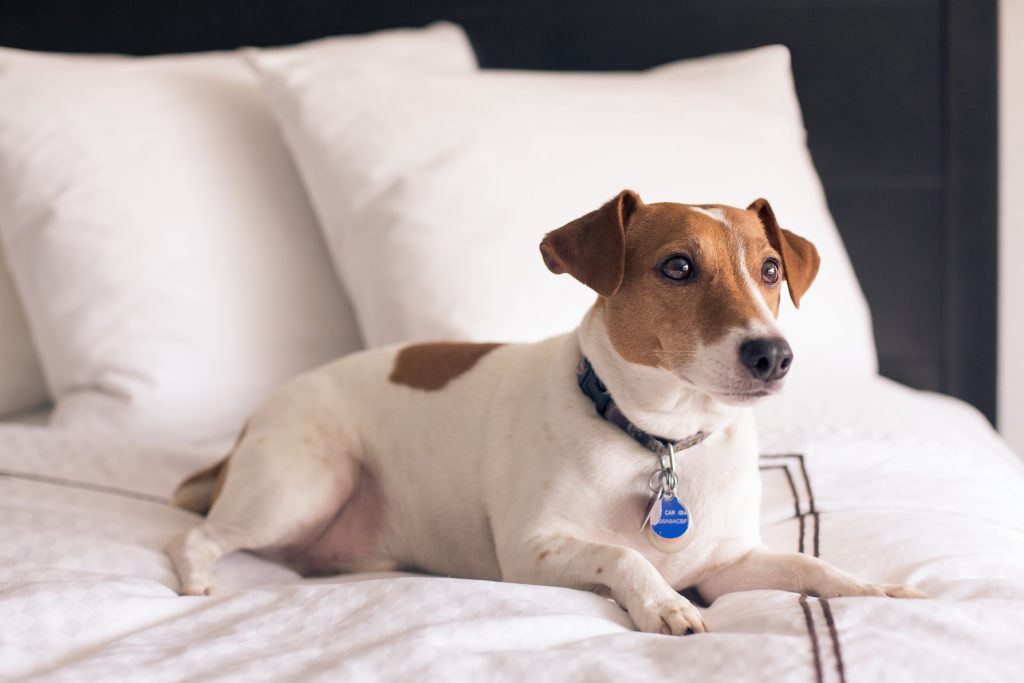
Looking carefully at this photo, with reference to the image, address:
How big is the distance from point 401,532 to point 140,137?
1019 millimetres

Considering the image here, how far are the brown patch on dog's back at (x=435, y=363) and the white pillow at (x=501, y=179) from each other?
235mm

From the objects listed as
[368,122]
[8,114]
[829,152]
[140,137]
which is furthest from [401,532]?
[829,152]

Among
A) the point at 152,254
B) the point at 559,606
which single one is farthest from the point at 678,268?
the point at 152,254

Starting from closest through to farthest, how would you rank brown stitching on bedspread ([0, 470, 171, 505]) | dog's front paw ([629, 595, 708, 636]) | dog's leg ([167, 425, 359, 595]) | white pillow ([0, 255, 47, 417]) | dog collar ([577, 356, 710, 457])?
dog's front paw ([629, 595, 708, 636]) < dog collar ([577, 356, 710, 457]) < dog's leg ([167, 425, 359, 595]) < brown stitching on bedspread ([0, 470, 171, 505]) < white pillow ([0, 255, 47, 417])

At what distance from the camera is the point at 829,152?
2.47 meters

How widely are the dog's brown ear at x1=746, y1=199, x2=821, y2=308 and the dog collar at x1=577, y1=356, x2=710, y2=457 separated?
214 millimetres

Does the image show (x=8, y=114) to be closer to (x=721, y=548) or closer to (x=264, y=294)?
(x=264, y=294)

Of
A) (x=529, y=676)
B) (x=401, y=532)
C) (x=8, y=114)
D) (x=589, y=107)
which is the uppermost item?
(x=8, y=114)

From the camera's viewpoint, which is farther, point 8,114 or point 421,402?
point 8,114

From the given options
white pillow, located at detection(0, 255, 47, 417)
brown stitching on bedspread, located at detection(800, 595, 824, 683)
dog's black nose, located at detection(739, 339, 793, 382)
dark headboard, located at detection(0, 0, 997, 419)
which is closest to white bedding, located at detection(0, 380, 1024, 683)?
brown stitching on bedspread, located at detection(800, 595, 824, 683)

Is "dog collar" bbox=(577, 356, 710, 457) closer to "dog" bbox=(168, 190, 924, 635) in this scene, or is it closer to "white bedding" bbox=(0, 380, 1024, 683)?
"dog" bbox=(168, 190, 924, 635)

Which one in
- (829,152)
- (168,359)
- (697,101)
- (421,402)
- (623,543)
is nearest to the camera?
(623,543)

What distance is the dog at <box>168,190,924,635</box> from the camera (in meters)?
1.09

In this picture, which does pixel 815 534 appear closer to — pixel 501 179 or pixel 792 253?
pixel 792 253
